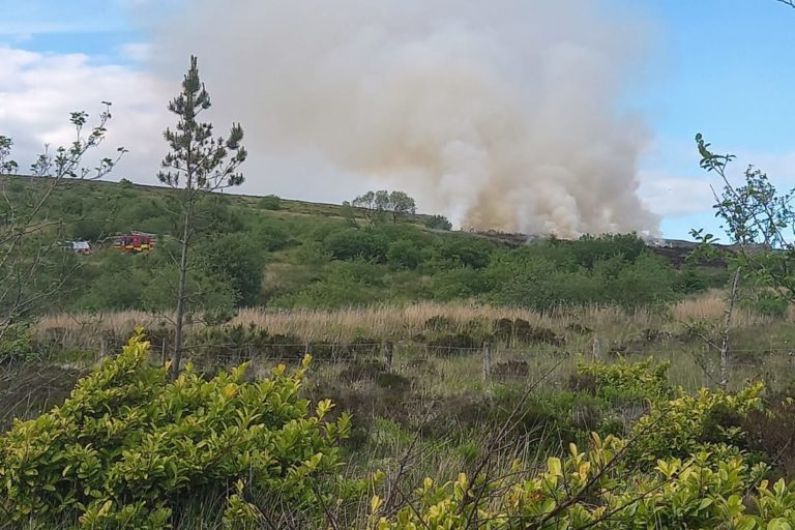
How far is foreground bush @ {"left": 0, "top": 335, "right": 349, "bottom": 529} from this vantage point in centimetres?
317

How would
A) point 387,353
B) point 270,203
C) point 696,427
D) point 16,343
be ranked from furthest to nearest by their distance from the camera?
point 270,203
point 387,353
point 16,343
point 696,427

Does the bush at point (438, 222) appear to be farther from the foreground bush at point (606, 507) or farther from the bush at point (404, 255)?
the foreground bush at point (606, 507)

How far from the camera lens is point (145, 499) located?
3232 mm

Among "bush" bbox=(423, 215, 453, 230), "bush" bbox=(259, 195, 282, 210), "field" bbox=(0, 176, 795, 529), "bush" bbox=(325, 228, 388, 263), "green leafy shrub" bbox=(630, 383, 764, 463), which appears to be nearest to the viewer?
"field" bbox=(0, 176, 795, 529)

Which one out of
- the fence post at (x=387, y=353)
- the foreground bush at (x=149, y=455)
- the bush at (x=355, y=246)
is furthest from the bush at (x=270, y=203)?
the foreground bush at (x=149, y=455)

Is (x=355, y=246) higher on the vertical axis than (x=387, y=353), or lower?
higher

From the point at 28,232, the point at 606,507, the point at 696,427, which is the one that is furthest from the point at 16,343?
the point at 696,427

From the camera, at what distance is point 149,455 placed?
3203 millimetres

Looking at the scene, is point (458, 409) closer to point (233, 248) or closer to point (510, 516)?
point (510, 516)

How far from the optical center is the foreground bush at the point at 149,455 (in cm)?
317

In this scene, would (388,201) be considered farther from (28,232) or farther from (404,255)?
(28,232)

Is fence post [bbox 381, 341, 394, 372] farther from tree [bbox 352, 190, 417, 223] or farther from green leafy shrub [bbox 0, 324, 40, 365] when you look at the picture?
tree [bbox 352, 190, 417, 223]

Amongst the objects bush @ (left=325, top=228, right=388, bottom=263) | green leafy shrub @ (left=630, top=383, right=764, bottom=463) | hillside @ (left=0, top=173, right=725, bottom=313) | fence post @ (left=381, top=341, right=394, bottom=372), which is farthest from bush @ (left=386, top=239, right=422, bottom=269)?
green leafy shrub @ (left=630, top=383, right=764, bottom=463)

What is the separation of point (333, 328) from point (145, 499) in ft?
37.1
